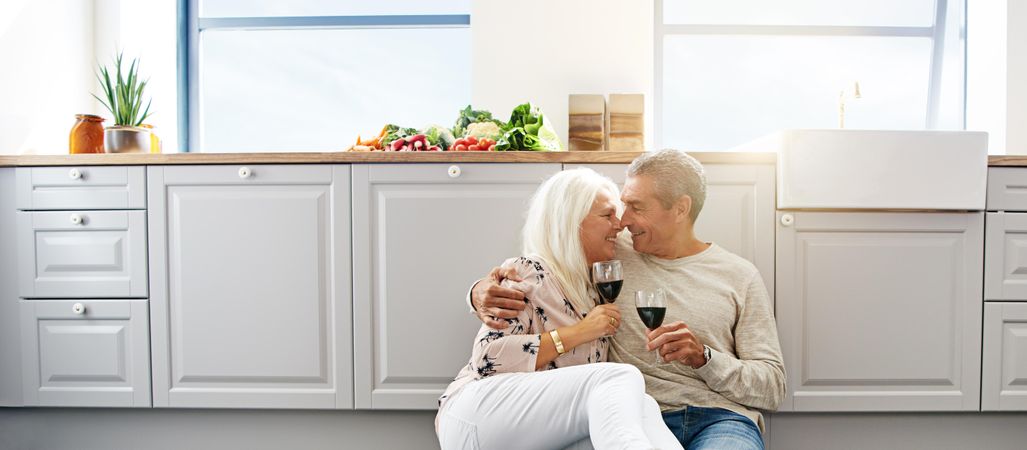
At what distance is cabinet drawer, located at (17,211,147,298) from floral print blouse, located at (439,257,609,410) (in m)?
1.19

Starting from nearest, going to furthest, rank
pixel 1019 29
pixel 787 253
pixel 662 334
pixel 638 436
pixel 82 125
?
pixel 638 436, pixel 662 334, pixel 787 253, pixel 82 125, pixel 1019 29

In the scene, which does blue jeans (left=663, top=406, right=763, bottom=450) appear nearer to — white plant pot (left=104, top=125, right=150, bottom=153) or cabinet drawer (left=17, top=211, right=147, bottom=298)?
cabinet drawer (left=17, top=211, right=147, bottom=298)

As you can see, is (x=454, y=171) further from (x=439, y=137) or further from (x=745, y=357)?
(x=745, y=357)

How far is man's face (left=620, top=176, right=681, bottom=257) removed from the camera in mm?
1627

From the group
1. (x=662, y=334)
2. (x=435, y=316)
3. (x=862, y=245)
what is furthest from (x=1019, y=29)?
(x=435, y=316)

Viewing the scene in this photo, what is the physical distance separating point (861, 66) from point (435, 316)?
2285 millimetres

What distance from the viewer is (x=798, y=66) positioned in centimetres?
301

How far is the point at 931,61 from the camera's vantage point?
3037mm

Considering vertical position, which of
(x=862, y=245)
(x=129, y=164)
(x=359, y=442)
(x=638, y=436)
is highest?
(x=129, y=164)

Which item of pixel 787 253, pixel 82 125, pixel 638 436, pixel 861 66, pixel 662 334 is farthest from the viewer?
pixel 861 66

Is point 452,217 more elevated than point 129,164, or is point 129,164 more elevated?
point 129,164

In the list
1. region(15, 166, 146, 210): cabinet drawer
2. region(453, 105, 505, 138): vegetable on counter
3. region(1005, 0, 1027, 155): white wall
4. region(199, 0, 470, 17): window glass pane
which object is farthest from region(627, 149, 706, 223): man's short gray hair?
region(1005, 0, 1027, 155): white wall

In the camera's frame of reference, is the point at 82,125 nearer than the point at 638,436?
No

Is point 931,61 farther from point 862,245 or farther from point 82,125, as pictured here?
point 82,125
